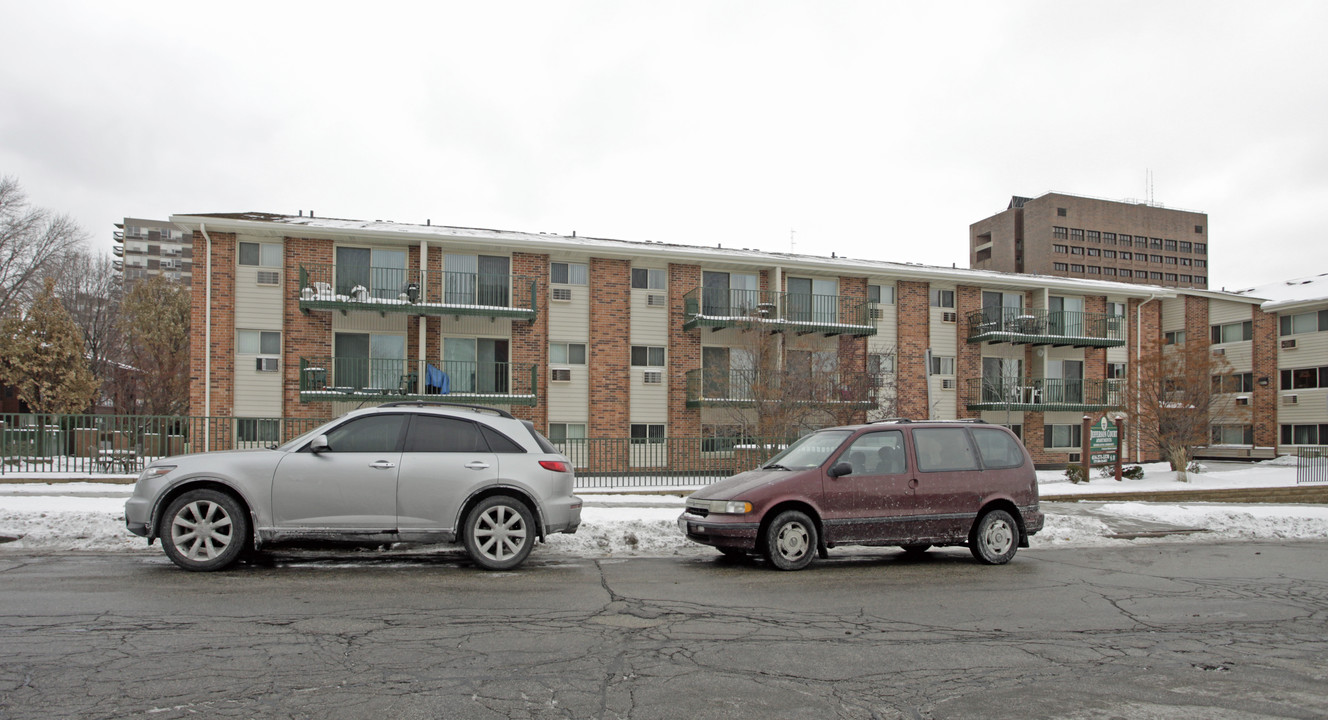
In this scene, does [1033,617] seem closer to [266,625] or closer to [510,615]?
[510,615]

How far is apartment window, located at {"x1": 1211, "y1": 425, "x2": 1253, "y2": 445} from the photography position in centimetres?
3838

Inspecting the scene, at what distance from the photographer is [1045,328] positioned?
32.0 meters

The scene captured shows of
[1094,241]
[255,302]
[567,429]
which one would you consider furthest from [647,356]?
[1094,241]

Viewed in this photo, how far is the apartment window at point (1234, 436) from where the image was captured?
38375 millimetres

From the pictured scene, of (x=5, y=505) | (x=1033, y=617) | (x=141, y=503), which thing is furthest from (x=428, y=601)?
(x=5, y=505)

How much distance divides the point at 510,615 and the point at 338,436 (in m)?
3.10

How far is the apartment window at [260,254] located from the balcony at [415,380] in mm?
3332

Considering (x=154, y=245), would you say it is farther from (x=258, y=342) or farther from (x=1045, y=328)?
(x=1045, y=328)

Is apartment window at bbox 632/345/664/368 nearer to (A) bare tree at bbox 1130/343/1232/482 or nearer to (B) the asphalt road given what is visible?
(A) bare tree at bbox 1130/343/1232/482

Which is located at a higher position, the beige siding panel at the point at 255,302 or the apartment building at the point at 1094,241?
the apartment building at the point at 1094,241

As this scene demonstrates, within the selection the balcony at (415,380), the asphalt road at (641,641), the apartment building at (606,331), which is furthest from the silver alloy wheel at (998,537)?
the balcony at (415,380)

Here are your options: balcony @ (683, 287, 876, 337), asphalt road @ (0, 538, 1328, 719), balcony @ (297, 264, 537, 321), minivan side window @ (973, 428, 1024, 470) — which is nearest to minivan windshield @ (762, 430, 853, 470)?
asphalt road @ (0, 538, 1328, 719)

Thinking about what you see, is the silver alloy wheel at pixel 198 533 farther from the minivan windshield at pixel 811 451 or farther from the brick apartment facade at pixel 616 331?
the brick apartment facade at pixel 616 331

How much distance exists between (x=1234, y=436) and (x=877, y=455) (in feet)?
128
